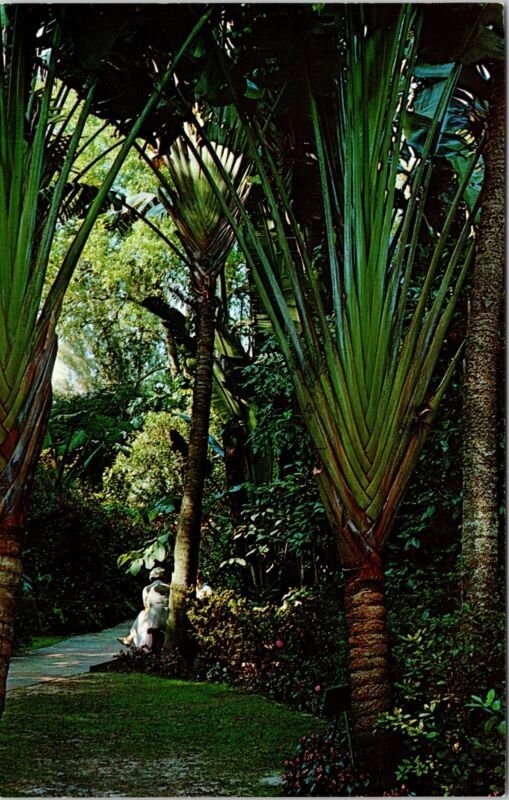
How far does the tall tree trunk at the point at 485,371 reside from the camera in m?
3.17

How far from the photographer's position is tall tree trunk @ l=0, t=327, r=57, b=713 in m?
2.46

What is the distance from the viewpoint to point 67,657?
4371 millimetres

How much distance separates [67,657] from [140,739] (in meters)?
1.21

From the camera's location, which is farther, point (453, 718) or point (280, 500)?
point (280, 500)

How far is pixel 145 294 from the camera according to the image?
509 cm

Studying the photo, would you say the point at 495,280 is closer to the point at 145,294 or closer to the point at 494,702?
the point at 494,702

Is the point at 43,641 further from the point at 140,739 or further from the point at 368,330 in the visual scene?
the point at 368,330

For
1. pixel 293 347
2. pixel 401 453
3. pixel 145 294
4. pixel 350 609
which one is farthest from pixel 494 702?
pixel 145 294

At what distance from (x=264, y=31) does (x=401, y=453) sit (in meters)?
1.79

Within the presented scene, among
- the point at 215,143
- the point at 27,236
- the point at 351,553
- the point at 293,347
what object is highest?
the point at 215,143

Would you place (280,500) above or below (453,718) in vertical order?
above

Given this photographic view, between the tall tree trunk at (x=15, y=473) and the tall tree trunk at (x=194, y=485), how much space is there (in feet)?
7.72

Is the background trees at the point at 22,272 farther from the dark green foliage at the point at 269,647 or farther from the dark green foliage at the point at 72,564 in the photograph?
the dark green foliage at the point at 269,647

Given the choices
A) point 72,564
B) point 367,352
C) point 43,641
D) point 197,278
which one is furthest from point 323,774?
point 197,278
